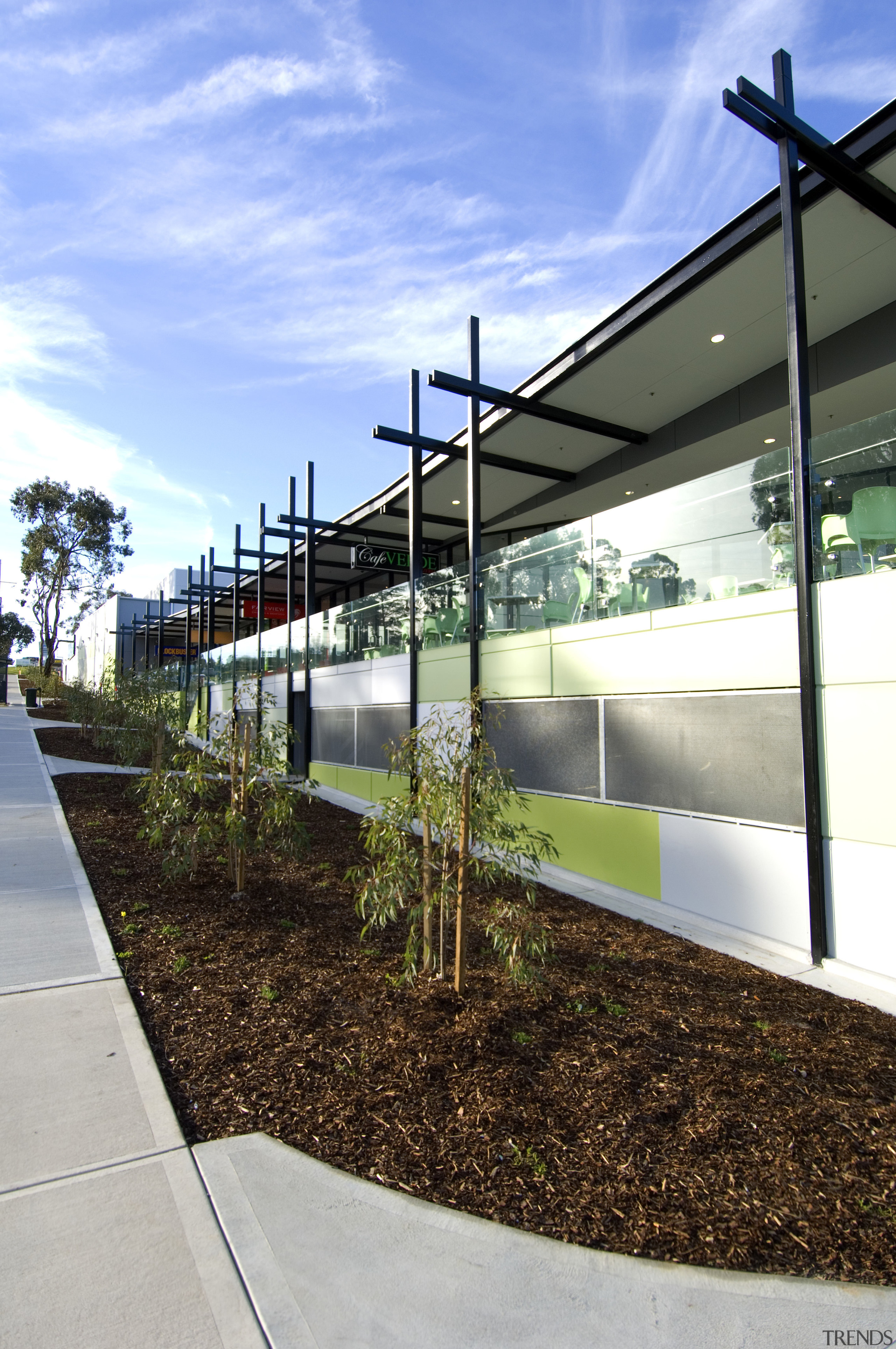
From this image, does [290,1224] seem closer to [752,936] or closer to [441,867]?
[441,867]

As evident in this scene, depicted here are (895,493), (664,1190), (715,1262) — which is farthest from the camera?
(895,493)

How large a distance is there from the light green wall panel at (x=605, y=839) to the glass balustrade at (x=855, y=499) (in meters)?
2.77

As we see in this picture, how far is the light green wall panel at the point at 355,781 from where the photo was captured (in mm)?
13391

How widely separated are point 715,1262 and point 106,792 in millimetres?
10506

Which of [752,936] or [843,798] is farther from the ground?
[843,798]

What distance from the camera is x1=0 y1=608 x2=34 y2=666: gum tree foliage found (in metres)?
72.1

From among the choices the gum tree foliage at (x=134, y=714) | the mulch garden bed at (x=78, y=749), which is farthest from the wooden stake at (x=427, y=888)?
the mulch garden bed at (x=78, y=749)

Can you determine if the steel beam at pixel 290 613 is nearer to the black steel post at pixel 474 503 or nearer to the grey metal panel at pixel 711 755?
the black steel post at pixel 474 503

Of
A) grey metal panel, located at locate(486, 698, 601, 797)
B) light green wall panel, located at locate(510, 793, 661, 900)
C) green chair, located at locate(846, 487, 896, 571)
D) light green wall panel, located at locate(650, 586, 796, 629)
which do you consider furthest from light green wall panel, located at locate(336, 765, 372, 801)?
green chair, located at locate(846, 487, 896, 571)

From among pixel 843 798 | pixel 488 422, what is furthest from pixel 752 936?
pixel 488 422

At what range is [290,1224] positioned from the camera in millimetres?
2357

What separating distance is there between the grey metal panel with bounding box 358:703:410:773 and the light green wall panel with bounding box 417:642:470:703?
2.38 feet

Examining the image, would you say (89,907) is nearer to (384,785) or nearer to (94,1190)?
(94,1190)

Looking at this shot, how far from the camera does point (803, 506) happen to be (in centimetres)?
544
